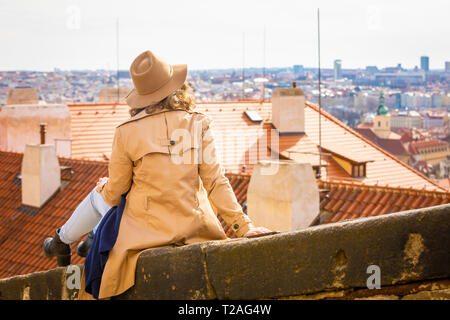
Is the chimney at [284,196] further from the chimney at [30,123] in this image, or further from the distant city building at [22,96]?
the distant city building at [22,96]

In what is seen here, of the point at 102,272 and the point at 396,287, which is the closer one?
the point at 396,287

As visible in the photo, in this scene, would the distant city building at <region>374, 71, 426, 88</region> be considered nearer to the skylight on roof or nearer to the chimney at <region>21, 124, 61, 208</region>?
the skylight on roof

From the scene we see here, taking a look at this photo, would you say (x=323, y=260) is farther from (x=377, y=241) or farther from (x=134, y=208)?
(x=134, y=208)

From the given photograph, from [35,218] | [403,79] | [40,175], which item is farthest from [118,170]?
[403,79]

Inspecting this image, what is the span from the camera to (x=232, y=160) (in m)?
18.1

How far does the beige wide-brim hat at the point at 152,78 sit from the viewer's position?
3.38 meters

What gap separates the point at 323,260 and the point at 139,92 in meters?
1.30

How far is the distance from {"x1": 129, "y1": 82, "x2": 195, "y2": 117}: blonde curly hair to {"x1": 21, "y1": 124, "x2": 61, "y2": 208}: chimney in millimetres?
10712

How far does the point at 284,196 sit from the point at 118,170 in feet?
18.9

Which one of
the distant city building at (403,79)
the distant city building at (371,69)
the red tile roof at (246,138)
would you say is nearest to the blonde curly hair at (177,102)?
the red tile roof at (246,138)

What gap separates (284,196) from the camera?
8.95 meters

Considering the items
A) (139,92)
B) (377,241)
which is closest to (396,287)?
(377,241)

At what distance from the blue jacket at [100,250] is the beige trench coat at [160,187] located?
30 mm

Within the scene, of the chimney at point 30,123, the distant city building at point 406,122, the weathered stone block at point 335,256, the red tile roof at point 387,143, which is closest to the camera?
the weathered stone block at point 335,256
